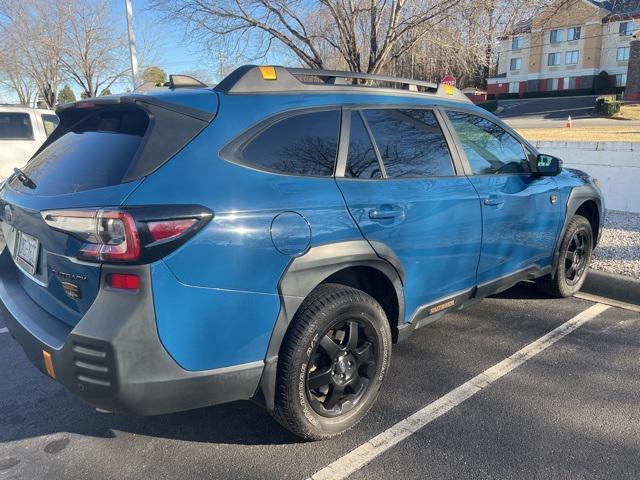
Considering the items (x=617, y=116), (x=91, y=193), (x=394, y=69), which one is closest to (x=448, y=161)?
(x=91, y=193)

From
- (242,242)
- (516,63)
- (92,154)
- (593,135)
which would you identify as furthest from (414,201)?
(516,63)

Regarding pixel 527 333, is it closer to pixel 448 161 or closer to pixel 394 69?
pixel 448 161

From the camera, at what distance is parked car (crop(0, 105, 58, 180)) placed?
923 cm

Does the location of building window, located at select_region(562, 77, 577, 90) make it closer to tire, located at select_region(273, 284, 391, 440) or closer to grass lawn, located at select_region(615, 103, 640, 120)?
grass lawn, located at select_region(615, 103, 640, 120)

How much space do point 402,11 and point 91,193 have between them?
42.1 ft

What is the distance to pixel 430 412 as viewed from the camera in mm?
3070

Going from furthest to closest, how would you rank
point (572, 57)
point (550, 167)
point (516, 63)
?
point (516, 63) < point (572, 57) < point (550, 167)

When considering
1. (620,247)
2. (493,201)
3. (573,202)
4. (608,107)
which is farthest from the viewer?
(608,107)

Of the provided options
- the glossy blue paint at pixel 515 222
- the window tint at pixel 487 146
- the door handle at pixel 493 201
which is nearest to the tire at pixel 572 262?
the glossy blue paint at pixel 515 222

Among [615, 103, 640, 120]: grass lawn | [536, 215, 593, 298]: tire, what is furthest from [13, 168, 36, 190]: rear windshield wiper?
[615, 103, 640, 120]: grass lawn

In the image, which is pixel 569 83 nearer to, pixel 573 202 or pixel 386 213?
pixel 573 202

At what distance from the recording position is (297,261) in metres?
2.42

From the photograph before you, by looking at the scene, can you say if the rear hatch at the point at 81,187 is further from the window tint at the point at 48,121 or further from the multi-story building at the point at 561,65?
the multi-story building at the point at 561,65

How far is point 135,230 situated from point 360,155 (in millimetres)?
1353
